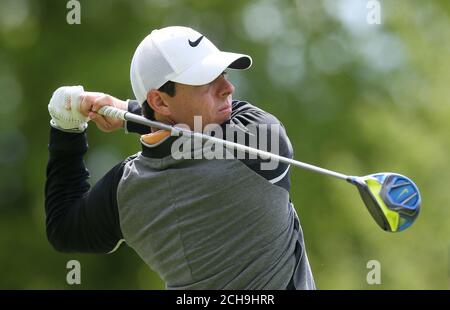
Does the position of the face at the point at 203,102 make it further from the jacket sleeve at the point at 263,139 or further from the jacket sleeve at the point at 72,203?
the jacket sleeve at the point at 72,203

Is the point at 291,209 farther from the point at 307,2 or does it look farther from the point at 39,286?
the point at 307,2

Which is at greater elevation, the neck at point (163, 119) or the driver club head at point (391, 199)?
the neck at point (163, 119)

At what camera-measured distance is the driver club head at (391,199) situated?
4266 millimetres

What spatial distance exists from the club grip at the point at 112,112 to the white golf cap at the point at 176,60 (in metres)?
0.13

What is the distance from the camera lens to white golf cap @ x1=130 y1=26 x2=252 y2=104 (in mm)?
4391

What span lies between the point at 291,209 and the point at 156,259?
562 millimetres

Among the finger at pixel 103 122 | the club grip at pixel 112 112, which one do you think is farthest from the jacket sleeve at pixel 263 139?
the finger at pixel 103 122

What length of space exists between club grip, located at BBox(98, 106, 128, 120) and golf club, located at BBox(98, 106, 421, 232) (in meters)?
0.23

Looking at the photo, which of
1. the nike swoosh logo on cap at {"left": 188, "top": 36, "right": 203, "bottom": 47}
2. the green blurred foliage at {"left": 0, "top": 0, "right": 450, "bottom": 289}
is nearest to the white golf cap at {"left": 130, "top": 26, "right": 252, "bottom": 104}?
the nike swoosh logo on cap at {"left": 188, "top": 36, "right": 203, "bottom": 47}

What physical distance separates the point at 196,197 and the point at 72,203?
2.07 feet

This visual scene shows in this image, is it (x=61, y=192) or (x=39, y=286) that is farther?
(x=39, y=286)

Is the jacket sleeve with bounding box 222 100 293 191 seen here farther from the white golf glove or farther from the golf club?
the white golf glove

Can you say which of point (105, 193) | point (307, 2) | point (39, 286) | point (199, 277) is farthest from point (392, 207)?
point (307, 2)
